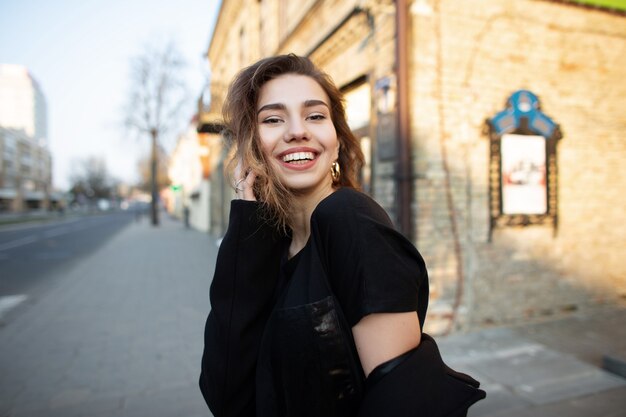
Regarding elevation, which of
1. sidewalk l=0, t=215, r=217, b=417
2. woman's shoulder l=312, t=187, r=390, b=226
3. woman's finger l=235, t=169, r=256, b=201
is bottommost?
sidewalk l=0, t=215, r=217, b=417

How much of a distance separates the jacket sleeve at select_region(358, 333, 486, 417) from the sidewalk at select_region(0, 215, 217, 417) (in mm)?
2444

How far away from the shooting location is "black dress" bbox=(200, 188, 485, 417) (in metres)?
0.95

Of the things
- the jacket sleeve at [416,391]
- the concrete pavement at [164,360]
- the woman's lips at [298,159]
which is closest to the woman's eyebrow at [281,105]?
the woman's lips at [298,159]

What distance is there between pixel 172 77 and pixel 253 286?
2496 cm

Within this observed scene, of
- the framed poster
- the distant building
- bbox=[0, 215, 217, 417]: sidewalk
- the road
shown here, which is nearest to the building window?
the framed poster

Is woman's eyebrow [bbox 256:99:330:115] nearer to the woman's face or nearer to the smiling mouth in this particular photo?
the woman's face

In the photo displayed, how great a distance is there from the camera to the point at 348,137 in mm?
1644

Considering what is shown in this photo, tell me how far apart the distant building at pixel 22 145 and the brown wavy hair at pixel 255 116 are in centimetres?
7154

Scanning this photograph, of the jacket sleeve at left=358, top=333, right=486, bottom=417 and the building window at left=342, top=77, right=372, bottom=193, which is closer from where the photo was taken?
the jacket sleeve at left=358, top=333, right=486, bottom=417

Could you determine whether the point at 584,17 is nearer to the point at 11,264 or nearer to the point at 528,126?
the point at 528,126

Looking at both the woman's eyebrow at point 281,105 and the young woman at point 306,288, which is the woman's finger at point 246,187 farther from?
the woman's eyebrow at point 281,105

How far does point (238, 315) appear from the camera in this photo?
1.18 metres

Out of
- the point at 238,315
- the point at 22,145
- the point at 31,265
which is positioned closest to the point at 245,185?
the point at 238,315

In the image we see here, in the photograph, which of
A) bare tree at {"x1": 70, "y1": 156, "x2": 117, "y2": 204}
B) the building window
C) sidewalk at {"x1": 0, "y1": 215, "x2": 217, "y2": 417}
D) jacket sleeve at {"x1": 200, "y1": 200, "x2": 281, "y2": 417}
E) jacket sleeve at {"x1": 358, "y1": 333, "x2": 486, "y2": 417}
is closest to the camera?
jacket sleeve at {"x1": 358, "y1": 333, "x2": 486, "y2": 417}
